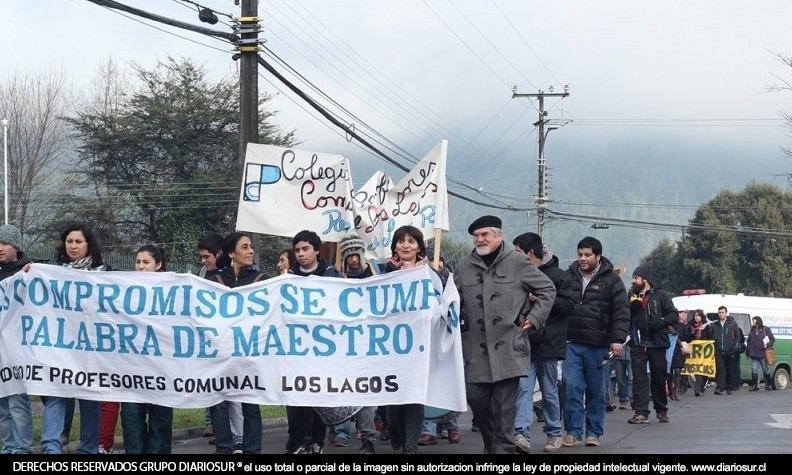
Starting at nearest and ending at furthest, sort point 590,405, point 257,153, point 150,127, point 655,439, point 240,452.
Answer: point 240,452 → point 590,405 → point 655,439 → point 257,153 → point 150,127

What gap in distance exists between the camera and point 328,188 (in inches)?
574

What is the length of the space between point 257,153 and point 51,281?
4.66 m

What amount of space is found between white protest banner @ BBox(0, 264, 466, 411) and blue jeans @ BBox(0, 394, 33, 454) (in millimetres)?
98

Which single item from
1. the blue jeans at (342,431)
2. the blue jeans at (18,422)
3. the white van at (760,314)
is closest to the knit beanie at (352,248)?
the blue jeans at (342,431)

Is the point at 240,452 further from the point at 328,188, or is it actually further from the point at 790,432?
the point at 790,432

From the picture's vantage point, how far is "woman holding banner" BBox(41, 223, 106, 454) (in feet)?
30.7

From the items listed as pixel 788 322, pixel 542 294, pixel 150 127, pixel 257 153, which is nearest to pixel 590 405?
pixel 542 294

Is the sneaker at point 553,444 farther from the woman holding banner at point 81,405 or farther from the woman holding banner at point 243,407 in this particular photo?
the woman holding banner at point 81,405

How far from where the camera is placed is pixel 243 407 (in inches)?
387

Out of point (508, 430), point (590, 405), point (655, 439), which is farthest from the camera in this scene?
point (655, 439)

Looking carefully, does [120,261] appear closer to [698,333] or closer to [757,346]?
[698,333]

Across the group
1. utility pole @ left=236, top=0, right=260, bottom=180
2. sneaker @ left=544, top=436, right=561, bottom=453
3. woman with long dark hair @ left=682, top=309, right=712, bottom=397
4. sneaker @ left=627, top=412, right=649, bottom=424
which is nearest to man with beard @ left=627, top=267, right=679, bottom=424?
sneaker @ left=627, top=412, right=649, bottom=424

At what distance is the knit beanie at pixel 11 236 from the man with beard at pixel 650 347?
8.45 metres

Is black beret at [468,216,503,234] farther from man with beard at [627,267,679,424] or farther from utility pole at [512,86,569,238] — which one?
utility pole at [512,86,569,238]
